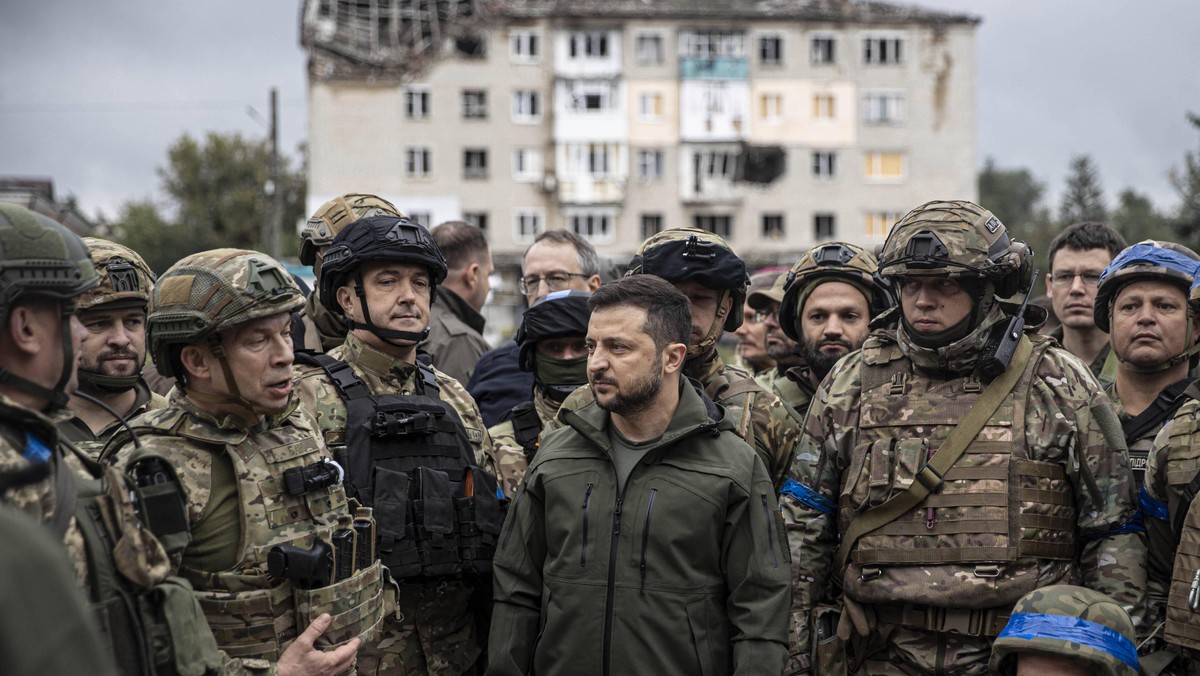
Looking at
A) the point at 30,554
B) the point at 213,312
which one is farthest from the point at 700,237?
the point at 30,554

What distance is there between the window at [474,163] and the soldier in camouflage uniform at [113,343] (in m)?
48.7

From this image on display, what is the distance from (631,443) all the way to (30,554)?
283 cm

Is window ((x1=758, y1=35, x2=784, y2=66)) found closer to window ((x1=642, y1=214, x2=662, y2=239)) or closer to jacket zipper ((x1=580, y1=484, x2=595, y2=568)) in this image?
window ((x1=642, y1=214, x2=662, y2=239))

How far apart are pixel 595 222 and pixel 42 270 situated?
168ft

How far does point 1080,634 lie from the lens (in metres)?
4.34

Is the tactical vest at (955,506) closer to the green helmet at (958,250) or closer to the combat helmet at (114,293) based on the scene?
the green helmet at (958,250)

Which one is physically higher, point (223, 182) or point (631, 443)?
point (223, 182)

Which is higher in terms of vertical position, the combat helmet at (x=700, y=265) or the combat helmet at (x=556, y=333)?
the combat helmet at (x=700, y=265)

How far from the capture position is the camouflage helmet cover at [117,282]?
544cm

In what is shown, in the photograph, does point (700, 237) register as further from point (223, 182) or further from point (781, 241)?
point (223, 182)

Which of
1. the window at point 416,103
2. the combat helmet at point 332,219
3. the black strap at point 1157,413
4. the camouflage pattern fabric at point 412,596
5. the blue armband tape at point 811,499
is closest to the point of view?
the camouflage pattern fabric at point 412,596

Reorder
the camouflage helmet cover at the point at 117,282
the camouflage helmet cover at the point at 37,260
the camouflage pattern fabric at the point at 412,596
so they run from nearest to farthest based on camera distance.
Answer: the camouflage helmet cover at the point at 37,260
the camouflage pattern fabric at the point at 412,596
the camouflage helmet cover at the point at 117,282

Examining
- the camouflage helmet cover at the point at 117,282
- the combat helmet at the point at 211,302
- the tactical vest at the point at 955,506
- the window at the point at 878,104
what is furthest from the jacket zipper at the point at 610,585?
the window at the point at 878,104

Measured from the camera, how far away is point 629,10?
5372 cm
